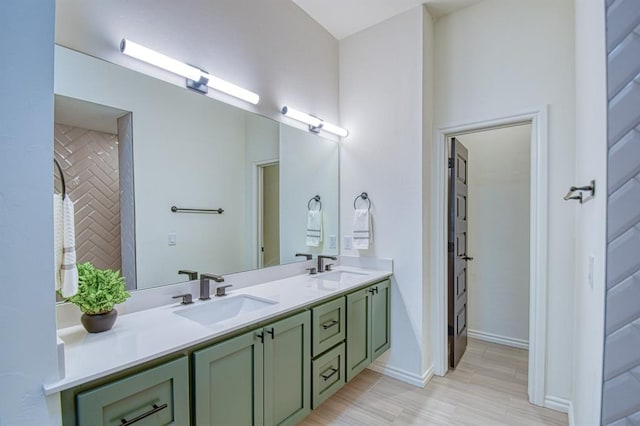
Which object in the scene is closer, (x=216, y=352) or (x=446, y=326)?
(x=216, y=352)

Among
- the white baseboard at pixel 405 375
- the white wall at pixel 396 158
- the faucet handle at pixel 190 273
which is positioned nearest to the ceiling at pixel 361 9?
the white wall at pixel 396 158

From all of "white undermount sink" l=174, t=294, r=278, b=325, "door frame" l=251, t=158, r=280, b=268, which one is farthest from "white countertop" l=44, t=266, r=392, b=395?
"door frame" l=251, t=158, r=280, b=268

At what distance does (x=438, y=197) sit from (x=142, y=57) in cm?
219

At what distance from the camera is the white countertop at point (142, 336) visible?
3.15ft

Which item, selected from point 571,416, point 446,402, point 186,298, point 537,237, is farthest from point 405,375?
point 186,298

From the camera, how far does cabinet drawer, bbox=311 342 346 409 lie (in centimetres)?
178

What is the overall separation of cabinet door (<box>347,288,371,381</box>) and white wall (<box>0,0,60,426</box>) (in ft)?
5.06

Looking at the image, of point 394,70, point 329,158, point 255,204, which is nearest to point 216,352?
point 255,204

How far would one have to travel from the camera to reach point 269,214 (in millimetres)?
2316

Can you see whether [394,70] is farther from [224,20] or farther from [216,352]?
[216,352]

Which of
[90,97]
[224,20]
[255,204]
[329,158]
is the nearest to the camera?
[90,97]

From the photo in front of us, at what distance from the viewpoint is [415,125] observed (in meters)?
2.45

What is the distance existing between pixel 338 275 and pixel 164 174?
5.04 feet

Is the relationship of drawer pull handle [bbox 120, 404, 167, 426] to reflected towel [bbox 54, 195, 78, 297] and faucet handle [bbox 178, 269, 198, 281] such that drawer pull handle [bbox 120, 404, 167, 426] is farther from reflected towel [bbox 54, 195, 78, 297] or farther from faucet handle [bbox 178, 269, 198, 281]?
faucet handle [bbox 178, 269, 198, 281]
